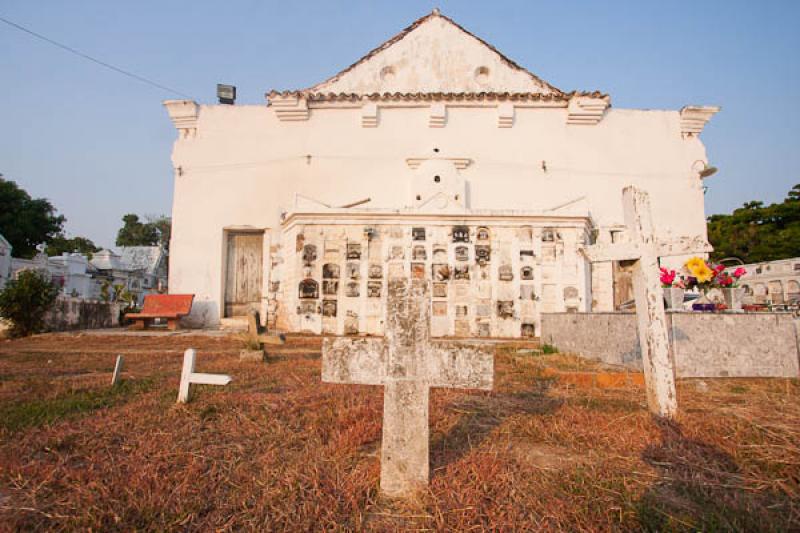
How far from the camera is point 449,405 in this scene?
3.27 meters

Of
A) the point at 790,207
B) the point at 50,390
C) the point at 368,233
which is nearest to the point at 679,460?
the point at 50,390

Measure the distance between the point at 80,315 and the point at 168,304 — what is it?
1.96 metres

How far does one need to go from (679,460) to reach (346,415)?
192 cm

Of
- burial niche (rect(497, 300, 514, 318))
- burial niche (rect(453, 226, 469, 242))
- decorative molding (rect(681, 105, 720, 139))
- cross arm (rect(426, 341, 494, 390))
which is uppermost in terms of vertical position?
decorative molding (rect(681, 105, 720, 139))

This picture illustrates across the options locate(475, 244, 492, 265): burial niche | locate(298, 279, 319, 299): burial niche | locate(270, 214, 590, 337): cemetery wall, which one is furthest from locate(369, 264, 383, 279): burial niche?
locate(475, 244, 492, 265): burial niche

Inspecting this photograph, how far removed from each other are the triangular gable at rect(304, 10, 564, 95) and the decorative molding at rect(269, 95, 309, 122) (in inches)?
43.4

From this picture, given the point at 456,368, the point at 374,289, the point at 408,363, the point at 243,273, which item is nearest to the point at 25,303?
the point at 243,273

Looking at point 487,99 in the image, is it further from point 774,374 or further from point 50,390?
point 50,390

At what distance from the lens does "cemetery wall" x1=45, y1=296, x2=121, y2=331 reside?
949 cm

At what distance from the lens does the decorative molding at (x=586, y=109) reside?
41.1 feet

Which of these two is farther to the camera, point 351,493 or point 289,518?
point 351,493

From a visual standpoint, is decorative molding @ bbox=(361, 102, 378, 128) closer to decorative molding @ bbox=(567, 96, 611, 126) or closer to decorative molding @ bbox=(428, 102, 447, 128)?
decorative molding @ bbox=(428, 102, 447, 128)

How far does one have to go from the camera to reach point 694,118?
496 inches

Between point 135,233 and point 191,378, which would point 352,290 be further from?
point 135,233
